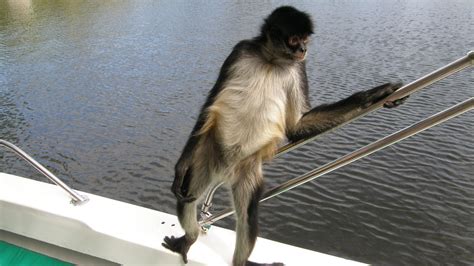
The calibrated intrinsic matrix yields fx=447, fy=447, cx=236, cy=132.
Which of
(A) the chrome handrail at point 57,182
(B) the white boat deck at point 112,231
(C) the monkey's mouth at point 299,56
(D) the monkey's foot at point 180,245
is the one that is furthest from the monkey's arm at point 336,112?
(A) the chrome handrail at point 57,182

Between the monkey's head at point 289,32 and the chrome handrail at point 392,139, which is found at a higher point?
the monkey's head at point 289,32

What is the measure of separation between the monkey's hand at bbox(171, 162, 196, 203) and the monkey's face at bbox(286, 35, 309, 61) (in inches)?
39.3

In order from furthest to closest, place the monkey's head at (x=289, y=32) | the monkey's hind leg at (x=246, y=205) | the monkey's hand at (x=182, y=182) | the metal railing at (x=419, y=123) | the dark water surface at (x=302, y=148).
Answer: the dark water surface at (x=302, y=148)
the monkey's hand at (x=182, y=182)
the monkey's hind leg at (x=246, y=205)
the monkey's head at (x=289, y=32)
the metal railing at (x=419, y=123)

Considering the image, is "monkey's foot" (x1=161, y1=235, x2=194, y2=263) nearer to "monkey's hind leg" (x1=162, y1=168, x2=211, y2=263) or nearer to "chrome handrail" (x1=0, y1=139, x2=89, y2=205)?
"monkey's hind leg" (x1=162, y1=168, x2=211, y2=263)

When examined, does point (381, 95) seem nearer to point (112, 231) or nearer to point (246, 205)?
point (246, 205)

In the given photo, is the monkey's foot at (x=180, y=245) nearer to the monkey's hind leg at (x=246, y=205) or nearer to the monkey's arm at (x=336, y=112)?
the monkey's hind leg at (x=246, y=205)

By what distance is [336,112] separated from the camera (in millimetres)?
2701

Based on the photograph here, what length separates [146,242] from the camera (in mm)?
3105

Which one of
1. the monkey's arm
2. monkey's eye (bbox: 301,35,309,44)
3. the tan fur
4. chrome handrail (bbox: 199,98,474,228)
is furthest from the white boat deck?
monkey's eye (bbox: 301,35,309,44)

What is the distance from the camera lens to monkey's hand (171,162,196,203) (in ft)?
9.68

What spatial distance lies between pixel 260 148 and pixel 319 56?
44.9 feet

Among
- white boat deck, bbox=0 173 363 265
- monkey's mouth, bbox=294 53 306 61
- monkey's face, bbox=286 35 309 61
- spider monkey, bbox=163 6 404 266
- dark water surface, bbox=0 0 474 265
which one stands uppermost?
monkey's face, bbox=286 35 309 61

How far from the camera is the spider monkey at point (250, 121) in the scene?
111 inches

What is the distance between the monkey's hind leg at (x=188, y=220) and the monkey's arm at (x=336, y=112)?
2.20 ft
